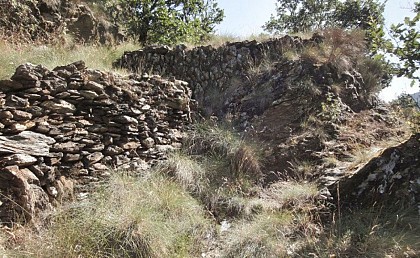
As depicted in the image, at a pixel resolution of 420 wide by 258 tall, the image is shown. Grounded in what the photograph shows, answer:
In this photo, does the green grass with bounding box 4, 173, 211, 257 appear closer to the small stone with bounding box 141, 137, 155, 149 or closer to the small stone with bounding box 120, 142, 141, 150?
the small stone with bounding box 120, 142, 141, 150

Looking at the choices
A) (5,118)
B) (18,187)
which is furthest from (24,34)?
(18,187)

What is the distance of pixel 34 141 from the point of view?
330 cm

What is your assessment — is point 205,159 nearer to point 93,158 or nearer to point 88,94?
point 93,158

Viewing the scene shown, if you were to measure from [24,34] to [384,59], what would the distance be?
641 cm

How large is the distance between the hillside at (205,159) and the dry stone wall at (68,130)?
0.05 ft

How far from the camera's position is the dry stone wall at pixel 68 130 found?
3098 millimetres

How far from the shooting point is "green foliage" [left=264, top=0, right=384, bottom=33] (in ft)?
36.5

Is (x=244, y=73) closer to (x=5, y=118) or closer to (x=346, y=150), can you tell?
(x=346, y=150)

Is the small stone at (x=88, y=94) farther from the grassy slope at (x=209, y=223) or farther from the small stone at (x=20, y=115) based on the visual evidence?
the grassy slope at (x=209, y=223)

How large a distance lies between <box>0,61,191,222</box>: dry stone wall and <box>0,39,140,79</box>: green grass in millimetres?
714

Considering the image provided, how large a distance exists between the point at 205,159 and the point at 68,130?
215cm

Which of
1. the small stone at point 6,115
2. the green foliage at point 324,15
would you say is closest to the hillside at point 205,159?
the small stone at point 6,115

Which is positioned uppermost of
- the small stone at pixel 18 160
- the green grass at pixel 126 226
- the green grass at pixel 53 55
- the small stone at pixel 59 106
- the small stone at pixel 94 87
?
the green grass at pixel 53 55

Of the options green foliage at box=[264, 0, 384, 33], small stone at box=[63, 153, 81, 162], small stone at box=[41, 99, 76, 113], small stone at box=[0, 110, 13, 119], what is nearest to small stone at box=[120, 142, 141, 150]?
small stone at box=[63, 153, 81, 162]
